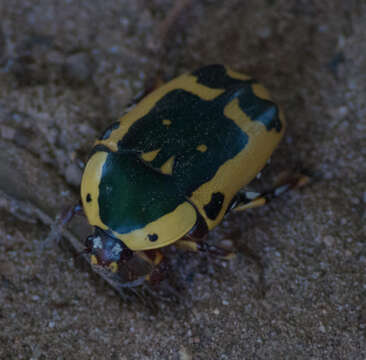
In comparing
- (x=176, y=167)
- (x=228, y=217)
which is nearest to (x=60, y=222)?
(x=176, y=167)

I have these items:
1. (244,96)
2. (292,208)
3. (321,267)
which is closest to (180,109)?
(244,96)

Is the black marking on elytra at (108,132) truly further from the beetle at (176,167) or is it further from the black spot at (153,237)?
the black spot at (153,237)

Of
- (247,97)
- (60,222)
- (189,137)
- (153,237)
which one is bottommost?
(60,222)

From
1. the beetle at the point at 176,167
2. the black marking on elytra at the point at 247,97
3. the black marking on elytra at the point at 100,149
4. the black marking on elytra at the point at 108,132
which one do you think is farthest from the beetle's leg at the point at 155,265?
the black marking on elytra at the point at 247,97

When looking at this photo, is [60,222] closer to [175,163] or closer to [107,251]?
[107,251]

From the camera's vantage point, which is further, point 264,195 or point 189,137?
point 264,195

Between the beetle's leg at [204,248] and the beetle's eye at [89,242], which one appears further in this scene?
the beetle's leg at [204,248]
